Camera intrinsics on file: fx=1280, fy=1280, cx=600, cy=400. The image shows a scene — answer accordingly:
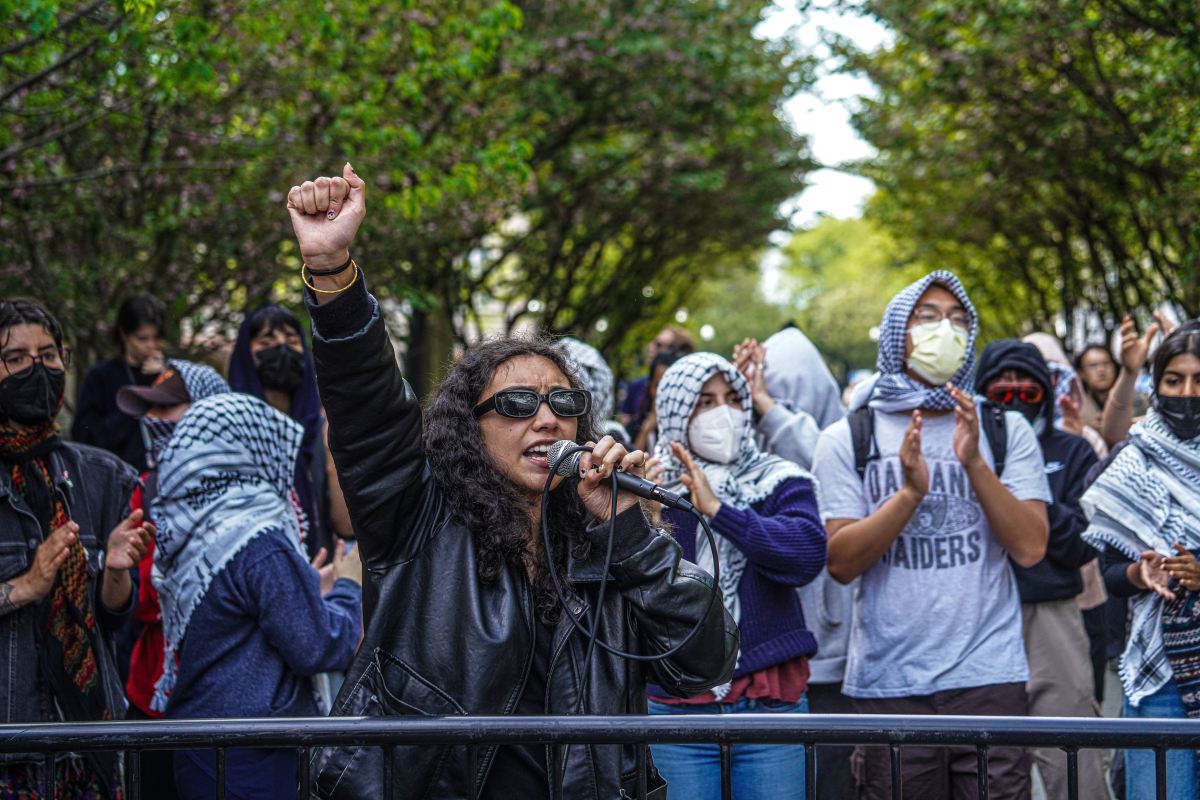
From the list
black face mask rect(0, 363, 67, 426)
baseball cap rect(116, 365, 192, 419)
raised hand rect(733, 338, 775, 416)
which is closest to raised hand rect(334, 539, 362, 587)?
black face mask rect(0, 363, 67, 426)

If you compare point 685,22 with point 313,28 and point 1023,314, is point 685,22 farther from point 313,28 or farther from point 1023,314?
point 1023,314

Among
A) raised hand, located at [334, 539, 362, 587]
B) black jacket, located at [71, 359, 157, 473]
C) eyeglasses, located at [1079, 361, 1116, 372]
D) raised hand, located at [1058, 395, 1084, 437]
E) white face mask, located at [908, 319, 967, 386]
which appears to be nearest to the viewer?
raised hand, located at [334, 539, 362, 587]

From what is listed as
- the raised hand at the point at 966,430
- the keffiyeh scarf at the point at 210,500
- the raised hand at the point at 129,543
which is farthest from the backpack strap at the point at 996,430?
the raised hand at the point at 129,543

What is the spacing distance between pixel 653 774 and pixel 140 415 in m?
3.81

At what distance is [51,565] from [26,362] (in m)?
0.74

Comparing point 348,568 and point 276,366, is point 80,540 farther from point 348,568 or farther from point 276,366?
point 276,366

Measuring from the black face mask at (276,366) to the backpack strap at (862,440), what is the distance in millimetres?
2575

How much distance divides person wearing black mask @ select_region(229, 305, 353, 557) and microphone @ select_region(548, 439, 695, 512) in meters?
2.89

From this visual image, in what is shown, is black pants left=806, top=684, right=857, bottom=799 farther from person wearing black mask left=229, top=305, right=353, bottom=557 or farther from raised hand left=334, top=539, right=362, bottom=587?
person wearing black mask left=229, top=305, right=353, bottom=557

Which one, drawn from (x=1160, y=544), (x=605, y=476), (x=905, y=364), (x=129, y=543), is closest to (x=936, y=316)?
(x=905, y=364)

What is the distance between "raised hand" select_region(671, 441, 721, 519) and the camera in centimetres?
451

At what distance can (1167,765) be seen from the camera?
14.1 feet

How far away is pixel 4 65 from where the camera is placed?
25.7 ft

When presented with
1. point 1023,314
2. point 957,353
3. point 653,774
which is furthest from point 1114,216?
point 653,774
